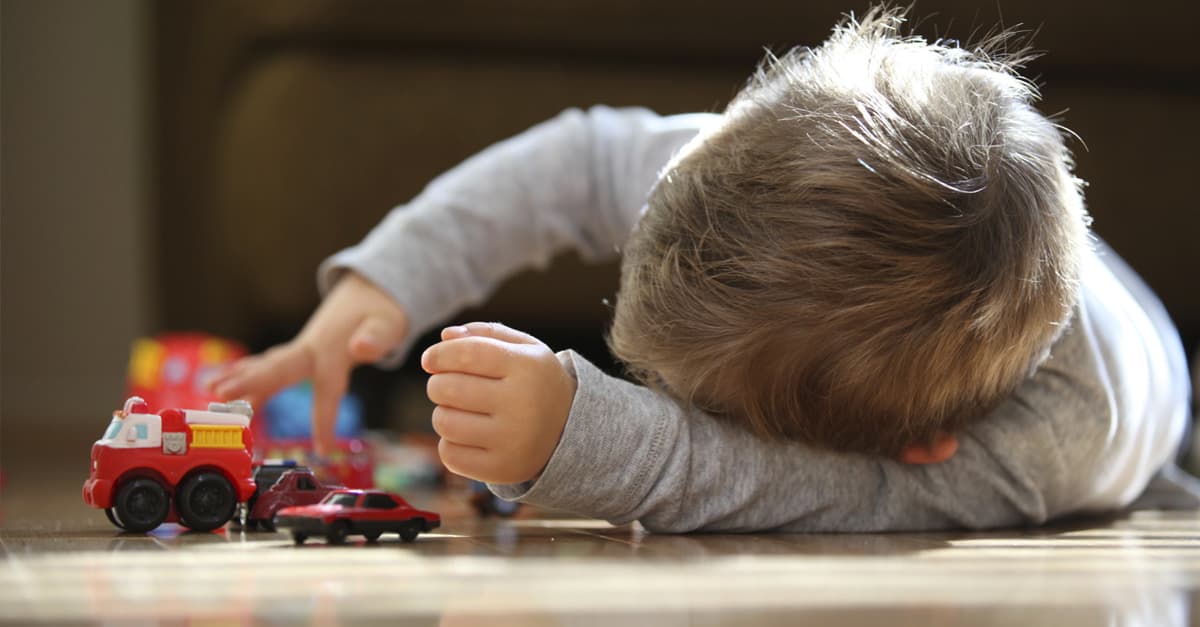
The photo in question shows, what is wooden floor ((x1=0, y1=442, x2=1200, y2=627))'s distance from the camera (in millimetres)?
405

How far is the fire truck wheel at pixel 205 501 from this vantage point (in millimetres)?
651

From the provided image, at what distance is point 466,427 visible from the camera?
0.63 metres

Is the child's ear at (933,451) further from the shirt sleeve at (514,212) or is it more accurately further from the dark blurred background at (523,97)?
the dark blurred background at (523,97)

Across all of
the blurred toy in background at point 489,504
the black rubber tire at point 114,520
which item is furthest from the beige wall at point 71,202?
the black rubber tire at point 114,520

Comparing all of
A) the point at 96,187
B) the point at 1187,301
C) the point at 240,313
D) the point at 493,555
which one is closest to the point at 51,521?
the point at 493,555

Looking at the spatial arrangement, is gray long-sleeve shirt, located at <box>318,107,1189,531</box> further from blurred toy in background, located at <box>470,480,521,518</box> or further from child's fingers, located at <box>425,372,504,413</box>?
blurred toy in background, located at <box>470,480,521,518</box>

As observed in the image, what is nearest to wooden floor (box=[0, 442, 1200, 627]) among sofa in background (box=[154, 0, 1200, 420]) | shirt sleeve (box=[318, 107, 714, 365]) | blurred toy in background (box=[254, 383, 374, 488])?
blurred toy in background (box=[254, 383, 374, 488])

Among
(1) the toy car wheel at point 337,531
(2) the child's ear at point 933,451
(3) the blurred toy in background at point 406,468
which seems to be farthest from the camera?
(3) the blurred toy in background at point 406,468

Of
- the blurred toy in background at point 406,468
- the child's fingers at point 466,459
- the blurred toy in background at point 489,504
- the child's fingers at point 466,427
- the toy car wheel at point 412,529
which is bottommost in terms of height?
the blurred toy in background at point 406,468

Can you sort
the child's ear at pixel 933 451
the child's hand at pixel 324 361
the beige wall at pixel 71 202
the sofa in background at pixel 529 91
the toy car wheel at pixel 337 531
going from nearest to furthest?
1. the toy car wheel at pixel 337 531
2. the child's ear at pixel 933 451
3. the child's hand at pixel 324 361
4. the sofa in background at pixel 529 91
5. the beige wall at pixel 71 202

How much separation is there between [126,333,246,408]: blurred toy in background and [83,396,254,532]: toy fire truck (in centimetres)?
50

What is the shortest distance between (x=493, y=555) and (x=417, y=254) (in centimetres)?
51

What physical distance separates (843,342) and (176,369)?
2.70ft

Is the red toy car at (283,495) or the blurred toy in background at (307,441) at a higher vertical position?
the red toy car at (283,495)
